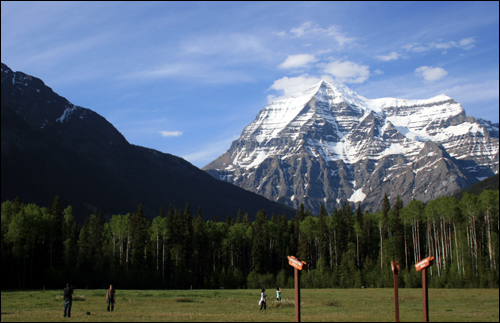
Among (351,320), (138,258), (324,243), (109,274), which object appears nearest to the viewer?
(351,320)

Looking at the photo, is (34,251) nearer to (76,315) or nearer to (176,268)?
(176,268)

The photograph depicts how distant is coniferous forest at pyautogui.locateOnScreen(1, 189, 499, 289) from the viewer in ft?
326

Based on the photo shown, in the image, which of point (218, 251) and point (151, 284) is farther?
point (218, 251)

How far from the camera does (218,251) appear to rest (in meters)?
136

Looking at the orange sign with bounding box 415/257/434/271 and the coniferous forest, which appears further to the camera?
the coniferous forest

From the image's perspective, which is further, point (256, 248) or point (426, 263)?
point (256, 248)

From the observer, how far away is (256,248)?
126 metres

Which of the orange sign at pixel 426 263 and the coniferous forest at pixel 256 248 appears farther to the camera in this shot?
the coniferous forest at pixel 256 248

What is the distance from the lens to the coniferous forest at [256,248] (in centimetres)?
9938

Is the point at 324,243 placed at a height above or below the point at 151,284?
above

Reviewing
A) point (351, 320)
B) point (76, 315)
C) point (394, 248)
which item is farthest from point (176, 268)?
point (351, 320)

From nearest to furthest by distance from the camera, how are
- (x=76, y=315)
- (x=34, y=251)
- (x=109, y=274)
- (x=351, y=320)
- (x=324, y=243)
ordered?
(x=351, y=320) < (x=76, y=315) < (x=34, y=251) < (x=109, y=274) < (x=324, y=243)

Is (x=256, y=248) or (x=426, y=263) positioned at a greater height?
(x=256, y=248)

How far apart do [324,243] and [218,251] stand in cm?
2783
